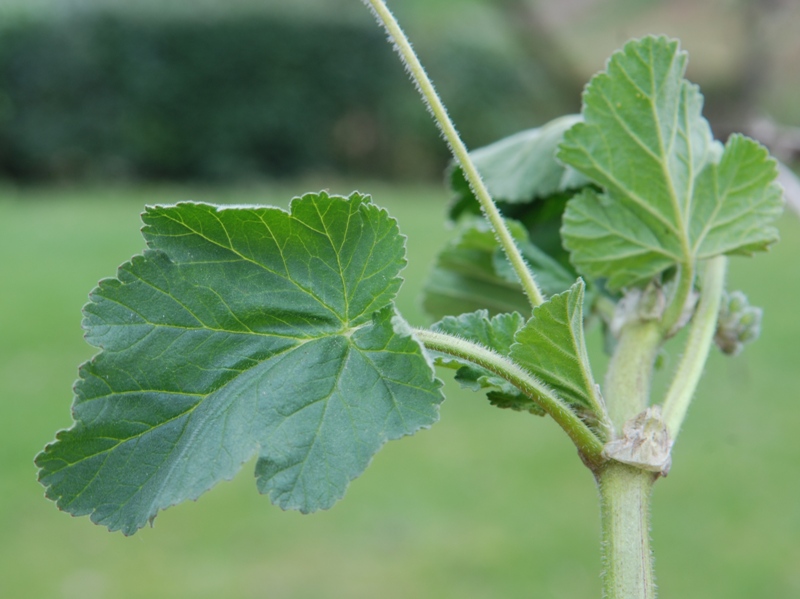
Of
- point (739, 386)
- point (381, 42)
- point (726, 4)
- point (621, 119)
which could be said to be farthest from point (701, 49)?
point (621, 119)

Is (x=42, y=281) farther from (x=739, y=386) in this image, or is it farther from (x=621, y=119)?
(x=621, y=119)

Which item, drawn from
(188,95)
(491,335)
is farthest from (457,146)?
(188,95)

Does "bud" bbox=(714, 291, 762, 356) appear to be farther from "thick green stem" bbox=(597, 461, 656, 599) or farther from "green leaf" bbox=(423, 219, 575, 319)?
→ "thick green stem" bbox=(597, 461, 656, 599)

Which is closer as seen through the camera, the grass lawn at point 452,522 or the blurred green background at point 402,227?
the grass lawn at point 452,522

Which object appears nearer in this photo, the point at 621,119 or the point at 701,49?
the point at 621,119

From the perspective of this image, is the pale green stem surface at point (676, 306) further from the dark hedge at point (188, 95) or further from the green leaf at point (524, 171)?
the dark hedge at point (188, 95)

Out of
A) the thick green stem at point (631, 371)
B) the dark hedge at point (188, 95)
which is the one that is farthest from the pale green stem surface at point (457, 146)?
the dark hedge at point (188, 95)

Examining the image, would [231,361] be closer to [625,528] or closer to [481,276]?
[625,528]
